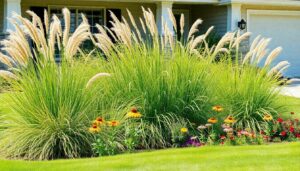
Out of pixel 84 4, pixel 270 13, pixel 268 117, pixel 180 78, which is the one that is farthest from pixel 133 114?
pixel 270 13

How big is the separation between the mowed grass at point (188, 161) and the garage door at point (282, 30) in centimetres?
1396

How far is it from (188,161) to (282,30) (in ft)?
50.5

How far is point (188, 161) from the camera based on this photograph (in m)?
5.70

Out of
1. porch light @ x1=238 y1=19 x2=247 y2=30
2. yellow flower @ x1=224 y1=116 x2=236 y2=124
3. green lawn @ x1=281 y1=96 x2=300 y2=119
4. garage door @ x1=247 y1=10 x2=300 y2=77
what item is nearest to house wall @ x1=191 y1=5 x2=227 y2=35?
porch light @ x1=238 y1=19 x2=247 y2=30

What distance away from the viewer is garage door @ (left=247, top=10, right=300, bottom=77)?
1967 centimetres

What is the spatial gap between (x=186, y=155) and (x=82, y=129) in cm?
138

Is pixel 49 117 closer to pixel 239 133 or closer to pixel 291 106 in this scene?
pixel 239 133

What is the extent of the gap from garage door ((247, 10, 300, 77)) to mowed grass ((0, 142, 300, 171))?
45.8ft

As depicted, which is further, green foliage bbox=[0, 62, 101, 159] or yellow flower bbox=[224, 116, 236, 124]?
yellow flower bbox=[224, 116, 236, 124]

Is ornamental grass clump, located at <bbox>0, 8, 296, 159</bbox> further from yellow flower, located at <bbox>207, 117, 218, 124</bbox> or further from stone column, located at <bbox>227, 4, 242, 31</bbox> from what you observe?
stone column, located at <bbox>227, 4, 242, 31</bbox>

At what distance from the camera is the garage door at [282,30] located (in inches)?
774

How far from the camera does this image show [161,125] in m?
6.99

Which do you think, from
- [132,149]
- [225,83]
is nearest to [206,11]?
[225,83]

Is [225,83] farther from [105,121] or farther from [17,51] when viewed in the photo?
[17,51]
